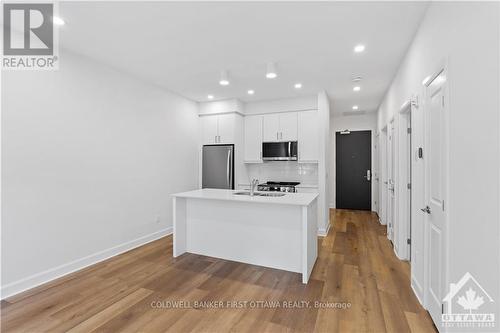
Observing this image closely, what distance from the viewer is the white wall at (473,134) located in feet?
3.83

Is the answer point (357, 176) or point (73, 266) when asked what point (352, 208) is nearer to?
point (357, 176)

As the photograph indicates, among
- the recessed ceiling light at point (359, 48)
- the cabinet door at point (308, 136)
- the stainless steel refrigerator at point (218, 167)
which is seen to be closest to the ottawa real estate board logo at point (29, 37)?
the stainless steel refrigerator at point (218, 167)

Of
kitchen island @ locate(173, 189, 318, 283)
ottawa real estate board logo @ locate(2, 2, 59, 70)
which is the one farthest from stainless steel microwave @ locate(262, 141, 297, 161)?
ottawa real estate board logo @ locate(2, 2, 59, 70)

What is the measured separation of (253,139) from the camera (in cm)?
533

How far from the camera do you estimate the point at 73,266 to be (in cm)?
293

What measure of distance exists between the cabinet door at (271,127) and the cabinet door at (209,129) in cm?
112

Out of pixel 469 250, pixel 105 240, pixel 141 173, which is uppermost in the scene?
pixel 141 173

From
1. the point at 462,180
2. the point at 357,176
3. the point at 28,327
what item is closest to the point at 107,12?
the point at 28,327

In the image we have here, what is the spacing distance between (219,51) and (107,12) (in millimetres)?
1209

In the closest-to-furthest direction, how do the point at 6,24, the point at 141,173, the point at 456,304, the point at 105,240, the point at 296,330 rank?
the point at 456,304
the point at 296,330
the point at 6,24
the point at 105,240
the point at 141,173

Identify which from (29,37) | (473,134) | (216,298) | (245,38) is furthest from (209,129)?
(473,134)

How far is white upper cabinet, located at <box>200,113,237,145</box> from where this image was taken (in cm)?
510

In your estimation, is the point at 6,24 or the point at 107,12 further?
the point at 6,24

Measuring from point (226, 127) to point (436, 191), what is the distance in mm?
3951
